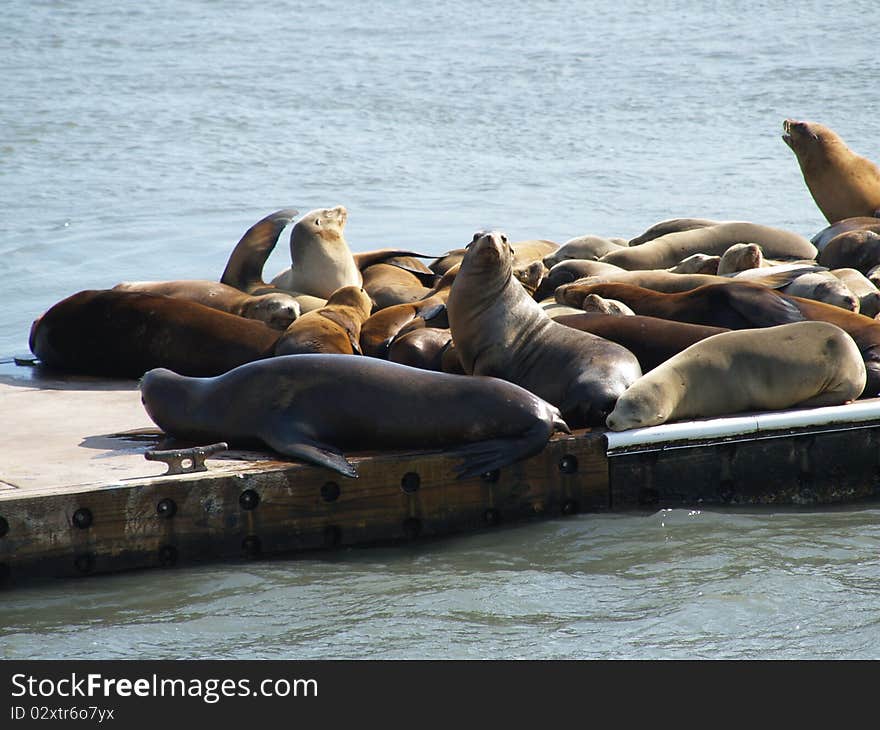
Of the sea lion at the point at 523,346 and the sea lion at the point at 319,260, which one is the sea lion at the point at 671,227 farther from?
the sea lion at the point at 523,346

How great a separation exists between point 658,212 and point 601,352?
11.4 meters

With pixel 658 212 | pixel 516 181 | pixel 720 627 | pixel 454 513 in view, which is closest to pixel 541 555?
pixel 454 513

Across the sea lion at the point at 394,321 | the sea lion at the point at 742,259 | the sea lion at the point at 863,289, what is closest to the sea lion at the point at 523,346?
the sea lion at the point at 394,321

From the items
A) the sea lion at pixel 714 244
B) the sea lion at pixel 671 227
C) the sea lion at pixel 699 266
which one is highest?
the sea lion at pixel 671 227

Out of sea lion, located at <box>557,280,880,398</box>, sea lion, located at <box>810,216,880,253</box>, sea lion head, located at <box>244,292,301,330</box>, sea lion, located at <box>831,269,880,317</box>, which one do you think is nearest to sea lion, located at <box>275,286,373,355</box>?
sea lion head, located at <box>244,292,301,330</box>

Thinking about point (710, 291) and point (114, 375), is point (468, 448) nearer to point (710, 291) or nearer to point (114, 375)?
point (710, 291)

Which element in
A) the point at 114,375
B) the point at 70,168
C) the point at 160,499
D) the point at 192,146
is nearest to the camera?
the point at 160,499

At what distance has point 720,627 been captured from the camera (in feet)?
14.9

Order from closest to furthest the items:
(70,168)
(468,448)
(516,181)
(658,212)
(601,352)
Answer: (468,448), (601,352), (658,212), (516,181), (70,168)

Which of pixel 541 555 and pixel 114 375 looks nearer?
pixel 541 555

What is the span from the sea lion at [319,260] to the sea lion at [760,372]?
3173 millimetres

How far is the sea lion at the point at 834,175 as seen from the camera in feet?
34.0

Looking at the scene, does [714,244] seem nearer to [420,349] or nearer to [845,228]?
[845,228]
